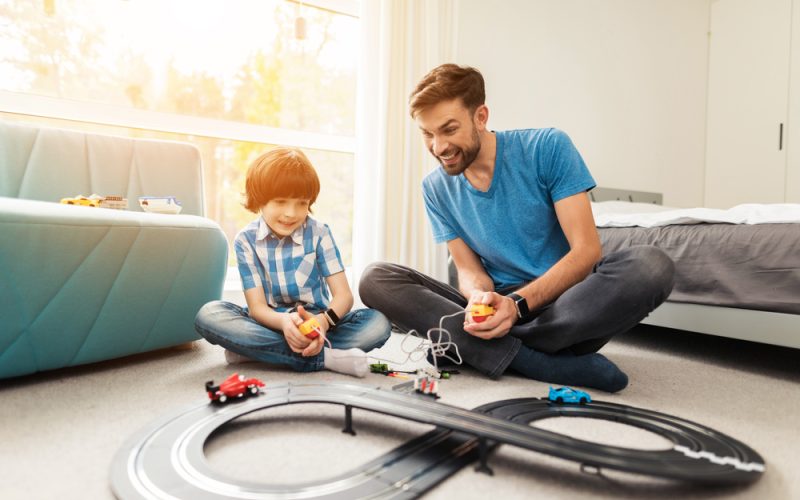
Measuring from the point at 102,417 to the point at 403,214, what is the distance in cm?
194

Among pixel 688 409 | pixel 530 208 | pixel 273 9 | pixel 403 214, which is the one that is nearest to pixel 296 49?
pixel 273 9

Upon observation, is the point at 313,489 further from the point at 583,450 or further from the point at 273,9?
the point at 273,9

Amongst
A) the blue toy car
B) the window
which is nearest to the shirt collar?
the blue toy car

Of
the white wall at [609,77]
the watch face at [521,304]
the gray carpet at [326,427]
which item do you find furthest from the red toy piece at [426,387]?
the white wall at [609,77]

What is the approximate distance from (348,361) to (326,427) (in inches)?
13.7

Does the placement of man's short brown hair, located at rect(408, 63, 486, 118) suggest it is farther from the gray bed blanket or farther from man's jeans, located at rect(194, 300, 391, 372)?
the gray bed blanket

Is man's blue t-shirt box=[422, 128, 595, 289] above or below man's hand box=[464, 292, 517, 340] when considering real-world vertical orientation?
above

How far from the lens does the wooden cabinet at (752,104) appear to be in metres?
3.53

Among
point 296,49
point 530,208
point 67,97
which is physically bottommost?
point 530,208

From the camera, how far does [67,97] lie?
90.3 inches

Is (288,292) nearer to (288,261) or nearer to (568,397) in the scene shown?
(288,261)

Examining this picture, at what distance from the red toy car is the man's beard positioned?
2.39ft

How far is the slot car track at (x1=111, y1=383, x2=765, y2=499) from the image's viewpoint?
68 cm

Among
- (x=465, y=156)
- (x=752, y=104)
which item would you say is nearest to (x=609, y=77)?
(x=752, y=104)
